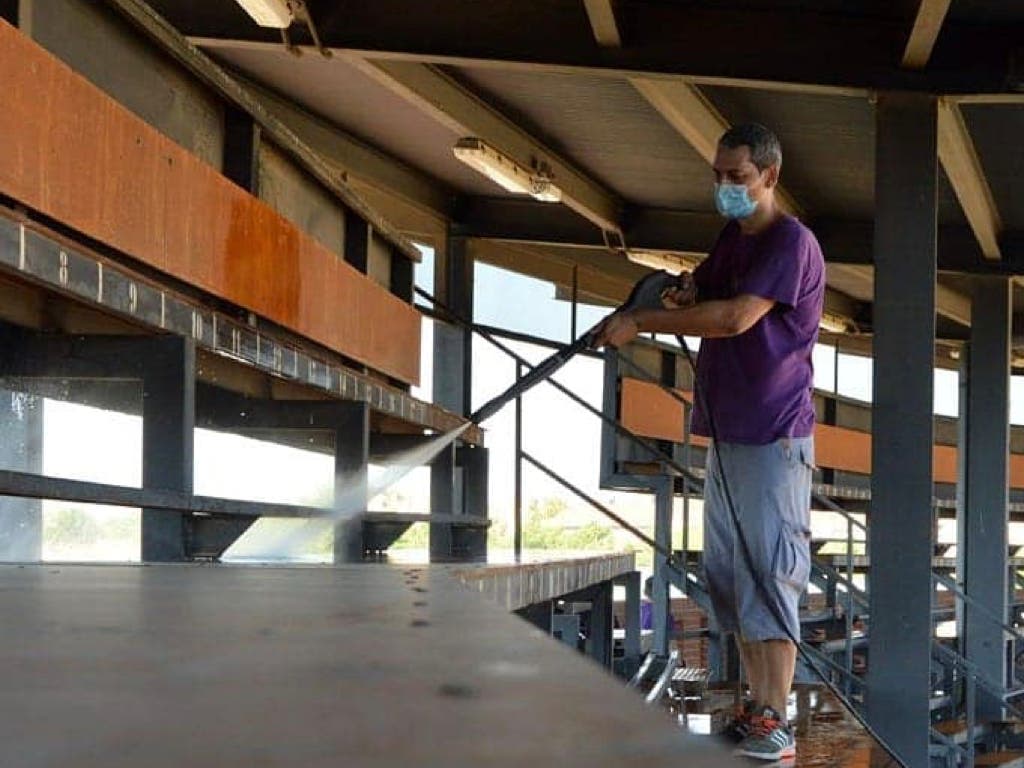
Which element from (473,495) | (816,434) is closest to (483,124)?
(473,495)

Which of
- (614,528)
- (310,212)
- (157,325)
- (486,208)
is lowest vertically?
(614,528)

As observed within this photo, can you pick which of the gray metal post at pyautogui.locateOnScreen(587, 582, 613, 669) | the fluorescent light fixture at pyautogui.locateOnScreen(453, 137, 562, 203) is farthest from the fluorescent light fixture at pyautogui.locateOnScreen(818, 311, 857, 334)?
the gray metal post at pyautogui.locateOnScreen(587, 582, 613, 669)

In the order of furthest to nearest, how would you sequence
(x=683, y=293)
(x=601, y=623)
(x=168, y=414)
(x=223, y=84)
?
(x=601, y=623) → (x=223, y=84) → (x=168, y=414) → (x=683, y=293)

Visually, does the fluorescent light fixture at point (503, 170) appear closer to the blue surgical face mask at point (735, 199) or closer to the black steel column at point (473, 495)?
the black steel column at point (473, 495)

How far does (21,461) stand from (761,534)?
202 centimetres

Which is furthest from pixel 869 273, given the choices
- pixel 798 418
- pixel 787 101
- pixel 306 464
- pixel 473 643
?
pixel 473 643

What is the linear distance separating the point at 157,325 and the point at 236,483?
1819mm

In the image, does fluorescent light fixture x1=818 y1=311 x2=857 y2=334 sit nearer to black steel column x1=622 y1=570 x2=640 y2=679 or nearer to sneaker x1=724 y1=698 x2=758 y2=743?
black steel column x1=622 y1=570 x2=640 y2=679

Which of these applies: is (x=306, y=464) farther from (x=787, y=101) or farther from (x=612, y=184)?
(x=612, y=184)

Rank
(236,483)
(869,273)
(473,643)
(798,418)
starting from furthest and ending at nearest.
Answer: (869,273), (236,483), (798,418), (473,643)

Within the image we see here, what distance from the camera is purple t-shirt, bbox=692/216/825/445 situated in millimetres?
3771

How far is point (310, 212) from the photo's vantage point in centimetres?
641

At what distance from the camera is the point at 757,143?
398 cm

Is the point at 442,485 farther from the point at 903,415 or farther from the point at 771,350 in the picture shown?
the point at 771,350
